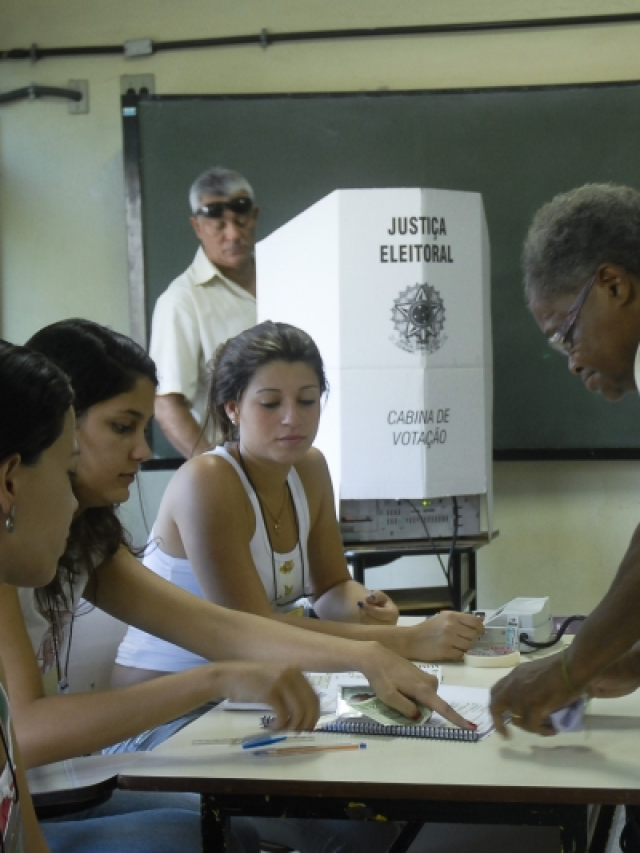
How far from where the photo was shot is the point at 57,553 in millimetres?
1112

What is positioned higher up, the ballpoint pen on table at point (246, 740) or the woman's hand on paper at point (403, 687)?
the woman's hand on paper at point (403, 687)

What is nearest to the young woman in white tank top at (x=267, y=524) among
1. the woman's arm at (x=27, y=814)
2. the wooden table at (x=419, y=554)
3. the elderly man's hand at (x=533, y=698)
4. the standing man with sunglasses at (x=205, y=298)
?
the elderly man's hand at (x=533, y=698)

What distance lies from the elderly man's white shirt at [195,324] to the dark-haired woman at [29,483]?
271 centimetres

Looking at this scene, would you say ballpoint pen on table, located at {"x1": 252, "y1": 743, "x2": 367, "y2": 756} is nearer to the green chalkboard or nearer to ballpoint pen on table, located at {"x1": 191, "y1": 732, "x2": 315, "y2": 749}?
ballpoint pen on table, located at {"x1": 191, "y1": 732, "x2": 315, "y2": 749}

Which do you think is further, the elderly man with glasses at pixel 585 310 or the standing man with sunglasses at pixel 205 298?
the standing man with sunglasses at pixel 205 298

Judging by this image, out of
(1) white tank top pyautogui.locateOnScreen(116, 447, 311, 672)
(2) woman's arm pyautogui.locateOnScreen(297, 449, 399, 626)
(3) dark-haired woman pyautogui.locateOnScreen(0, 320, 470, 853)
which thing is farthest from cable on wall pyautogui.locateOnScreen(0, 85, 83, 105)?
(3) dark-haired woman pyautogui.locateOnScreen(0, 320, 470, 853)

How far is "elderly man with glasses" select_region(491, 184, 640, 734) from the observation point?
4.32 ft

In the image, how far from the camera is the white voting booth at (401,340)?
2977mm

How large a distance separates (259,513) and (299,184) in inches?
88.7

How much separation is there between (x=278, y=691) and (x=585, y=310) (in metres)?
0.75

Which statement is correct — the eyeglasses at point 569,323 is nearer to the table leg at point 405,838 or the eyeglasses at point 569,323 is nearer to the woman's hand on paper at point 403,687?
the woman's hand on paper at point 403,687

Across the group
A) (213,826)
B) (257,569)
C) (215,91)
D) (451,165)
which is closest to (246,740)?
Result: (213,826)

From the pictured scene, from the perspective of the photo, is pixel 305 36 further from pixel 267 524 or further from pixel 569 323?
pixel 569 323

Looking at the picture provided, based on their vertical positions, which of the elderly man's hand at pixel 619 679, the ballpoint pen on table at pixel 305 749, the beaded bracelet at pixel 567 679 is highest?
the beaded bracelet at pixel 567 679
